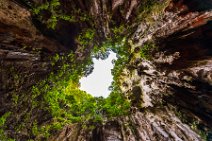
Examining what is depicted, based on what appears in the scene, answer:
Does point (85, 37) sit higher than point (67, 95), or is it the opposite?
point (85, 37)

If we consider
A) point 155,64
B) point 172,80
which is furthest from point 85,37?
point 172,80

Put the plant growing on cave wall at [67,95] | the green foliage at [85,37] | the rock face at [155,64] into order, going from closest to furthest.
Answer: the rock face at [155,64] → the plant growing on cave wall at [67,95] → the green foliage at [85,37]

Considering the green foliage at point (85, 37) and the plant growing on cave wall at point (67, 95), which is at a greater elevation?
the green foliage at point (85, 37)

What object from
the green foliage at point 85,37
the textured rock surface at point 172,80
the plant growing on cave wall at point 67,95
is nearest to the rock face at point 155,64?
the textured rock surface at point 172,80

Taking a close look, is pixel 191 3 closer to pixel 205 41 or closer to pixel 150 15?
pixel 205 41

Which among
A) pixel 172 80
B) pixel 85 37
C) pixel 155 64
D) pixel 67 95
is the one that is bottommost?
pixel 67 95

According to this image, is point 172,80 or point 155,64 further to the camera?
point 155,64

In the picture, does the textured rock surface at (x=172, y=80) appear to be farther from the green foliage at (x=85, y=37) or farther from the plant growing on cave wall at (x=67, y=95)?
the green foliage at (x=85, y=37)

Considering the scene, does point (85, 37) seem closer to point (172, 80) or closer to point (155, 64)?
point (155, 64)

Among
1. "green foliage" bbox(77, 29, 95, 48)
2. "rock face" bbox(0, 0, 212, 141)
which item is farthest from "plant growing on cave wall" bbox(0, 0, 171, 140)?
"rock face" bbox(0, 0, 212, 141)
